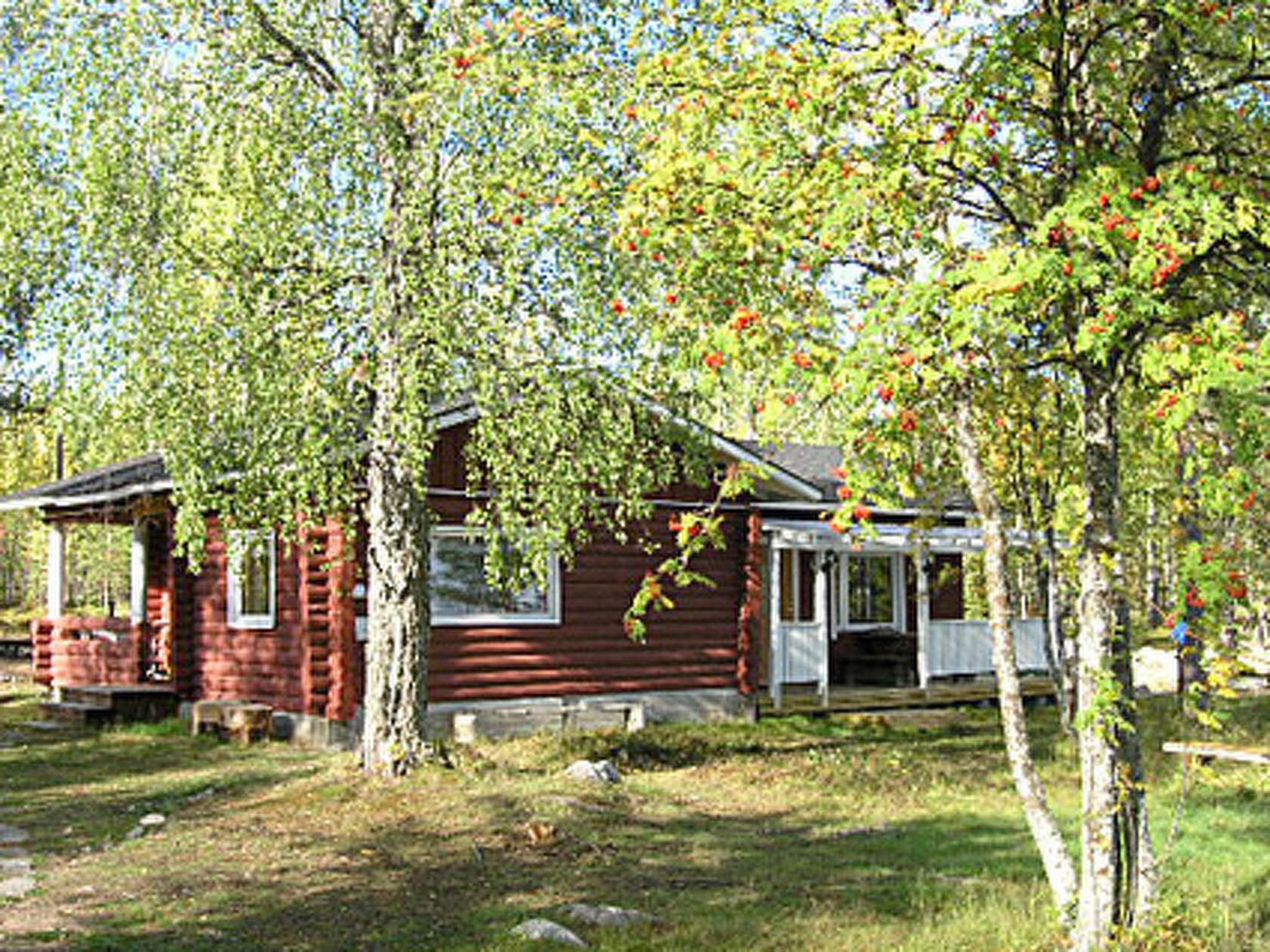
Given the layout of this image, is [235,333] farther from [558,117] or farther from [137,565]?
[137,565]

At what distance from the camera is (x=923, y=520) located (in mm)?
8188

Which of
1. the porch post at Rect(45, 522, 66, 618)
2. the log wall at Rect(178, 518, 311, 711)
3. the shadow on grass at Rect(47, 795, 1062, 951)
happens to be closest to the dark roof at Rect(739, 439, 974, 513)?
the log wall at Rect(178, 518, 311, 711)

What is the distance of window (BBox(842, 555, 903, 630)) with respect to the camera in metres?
25.2

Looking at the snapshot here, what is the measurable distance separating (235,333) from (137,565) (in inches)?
414

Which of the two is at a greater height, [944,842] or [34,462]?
[34,462]

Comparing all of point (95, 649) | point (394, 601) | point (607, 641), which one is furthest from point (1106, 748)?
point (95, 649)

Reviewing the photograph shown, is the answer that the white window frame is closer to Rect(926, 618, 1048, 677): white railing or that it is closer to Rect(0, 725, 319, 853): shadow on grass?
Rect(926, 618, 1048, 677): white railing

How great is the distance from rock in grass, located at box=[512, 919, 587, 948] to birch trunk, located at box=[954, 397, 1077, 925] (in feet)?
8.30

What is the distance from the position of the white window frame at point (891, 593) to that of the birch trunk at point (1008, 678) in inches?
688

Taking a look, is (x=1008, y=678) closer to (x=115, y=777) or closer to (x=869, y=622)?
(x=115, y=777)

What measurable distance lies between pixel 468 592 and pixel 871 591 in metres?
10.1

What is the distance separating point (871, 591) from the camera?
25.4 meters

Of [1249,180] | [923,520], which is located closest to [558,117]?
[923,520]

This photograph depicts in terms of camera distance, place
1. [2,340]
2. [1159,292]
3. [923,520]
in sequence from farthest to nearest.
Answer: [2,340] < [923,520] < [1159,292]
